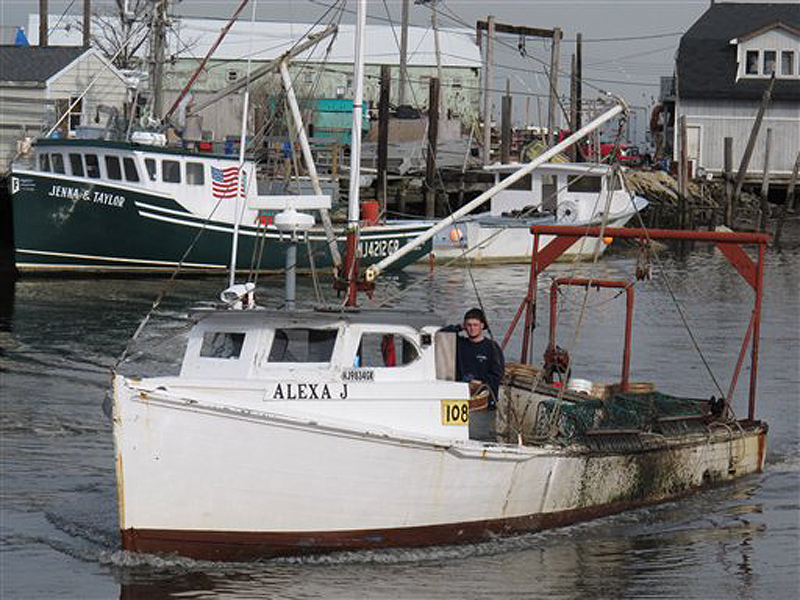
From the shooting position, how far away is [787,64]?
222ft

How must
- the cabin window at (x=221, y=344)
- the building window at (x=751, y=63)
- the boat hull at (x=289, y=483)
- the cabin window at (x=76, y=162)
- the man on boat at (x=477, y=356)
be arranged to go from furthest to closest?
the building window at (x=751, y=63) < the cabin window at (x=76, y=162) < the man on boat at (x=477, y=356) < the cabin window at (x=221, y=344) < the boat hull at (x=289, y=483)

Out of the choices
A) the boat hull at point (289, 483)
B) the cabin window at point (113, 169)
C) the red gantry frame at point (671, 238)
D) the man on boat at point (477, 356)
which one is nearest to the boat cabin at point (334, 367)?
the boat hull at point (289, 483)

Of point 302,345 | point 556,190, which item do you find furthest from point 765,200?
point 302,345

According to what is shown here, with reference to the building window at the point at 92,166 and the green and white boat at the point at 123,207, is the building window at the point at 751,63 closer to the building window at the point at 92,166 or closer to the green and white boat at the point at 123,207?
the green and white boat at the point at 123,207

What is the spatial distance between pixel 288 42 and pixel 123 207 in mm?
44568

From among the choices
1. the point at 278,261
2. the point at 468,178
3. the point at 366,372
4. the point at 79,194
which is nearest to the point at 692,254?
the point at 468,178

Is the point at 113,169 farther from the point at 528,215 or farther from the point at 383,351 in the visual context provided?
the point at 383,351

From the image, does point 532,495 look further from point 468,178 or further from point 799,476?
point 468,178

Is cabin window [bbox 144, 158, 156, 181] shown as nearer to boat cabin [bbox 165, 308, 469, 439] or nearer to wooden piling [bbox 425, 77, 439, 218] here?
wooden piling [bbox 425, 77, 439, 218]

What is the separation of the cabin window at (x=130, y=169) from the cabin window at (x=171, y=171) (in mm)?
663

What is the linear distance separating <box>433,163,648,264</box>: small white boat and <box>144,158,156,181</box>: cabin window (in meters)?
9.01

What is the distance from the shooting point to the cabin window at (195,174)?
129 ft

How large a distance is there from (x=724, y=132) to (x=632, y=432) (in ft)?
168

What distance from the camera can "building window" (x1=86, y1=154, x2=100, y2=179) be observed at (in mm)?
38875
